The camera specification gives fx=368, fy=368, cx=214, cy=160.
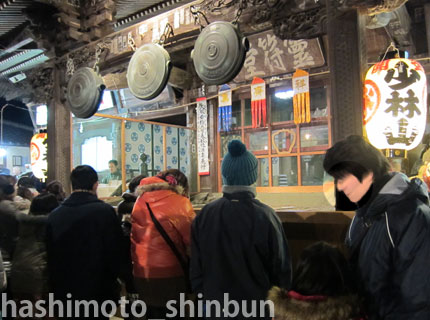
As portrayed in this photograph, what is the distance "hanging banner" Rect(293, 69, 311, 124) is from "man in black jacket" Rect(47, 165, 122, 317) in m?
5.71

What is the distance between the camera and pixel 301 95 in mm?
8234

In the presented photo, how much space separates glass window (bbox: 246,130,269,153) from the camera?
9.80 m

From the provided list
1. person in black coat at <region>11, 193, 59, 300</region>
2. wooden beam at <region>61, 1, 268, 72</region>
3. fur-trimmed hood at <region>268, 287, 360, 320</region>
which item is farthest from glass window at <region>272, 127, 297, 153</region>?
fur-trimmed hood at <region>268, 287, 360, 320</region>

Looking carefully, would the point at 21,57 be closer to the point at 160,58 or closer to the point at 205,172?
the point at 205,172

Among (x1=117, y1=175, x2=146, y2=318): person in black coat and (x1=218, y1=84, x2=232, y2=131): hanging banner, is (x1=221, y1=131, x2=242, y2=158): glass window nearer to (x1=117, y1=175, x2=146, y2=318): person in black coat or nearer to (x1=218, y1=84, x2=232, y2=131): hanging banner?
(x1=218, y1=84, x2=232, y2=131): hanging banner

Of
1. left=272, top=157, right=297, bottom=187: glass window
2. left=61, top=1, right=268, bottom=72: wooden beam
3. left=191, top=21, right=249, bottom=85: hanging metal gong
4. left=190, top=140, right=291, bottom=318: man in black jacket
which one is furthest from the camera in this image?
left=272, top=157, right=297, bottom=187: glass window

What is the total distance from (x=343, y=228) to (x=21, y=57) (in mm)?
9464

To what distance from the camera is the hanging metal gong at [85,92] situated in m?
5.92

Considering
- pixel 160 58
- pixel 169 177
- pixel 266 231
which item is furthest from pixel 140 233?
pixel 160 58

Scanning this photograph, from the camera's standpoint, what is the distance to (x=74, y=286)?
3.52 metres

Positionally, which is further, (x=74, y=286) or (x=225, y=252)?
(x=74, y=286)

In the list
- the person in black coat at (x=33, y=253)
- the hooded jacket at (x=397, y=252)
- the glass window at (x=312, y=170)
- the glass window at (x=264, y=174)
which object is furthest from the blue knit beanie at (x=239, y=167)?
the glass window at (x=264, y=174)

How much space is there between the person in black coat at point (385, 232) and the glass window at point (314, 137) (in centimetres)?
700

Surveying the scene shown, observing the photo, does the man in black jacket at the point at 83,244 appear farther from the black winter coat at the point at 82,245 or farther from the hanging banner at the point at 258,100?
the hanging banner at the point at 258,100
